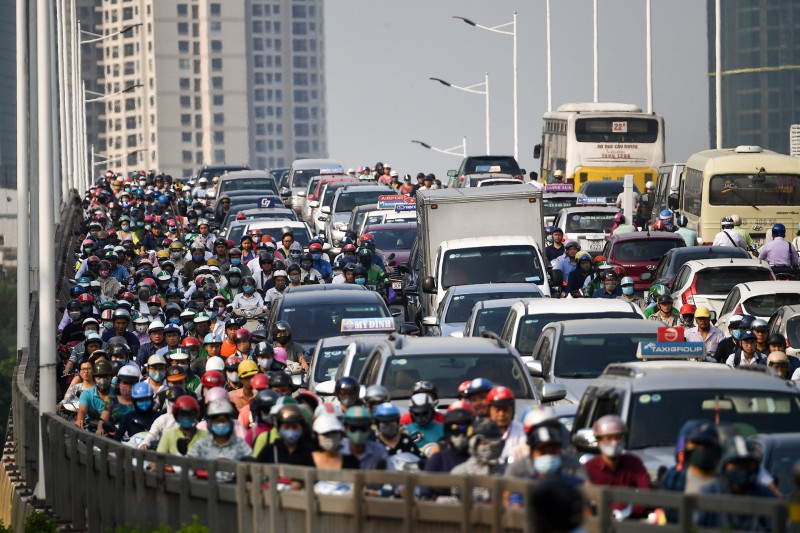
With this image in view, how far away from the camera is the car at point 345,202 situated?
147 ft

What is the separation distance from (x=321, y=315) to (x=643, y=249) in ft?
34.1

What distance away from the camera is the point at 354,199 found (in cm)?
4662

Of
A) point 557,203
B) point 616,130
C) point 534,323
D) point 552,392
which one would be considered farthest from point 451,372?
point 616,130

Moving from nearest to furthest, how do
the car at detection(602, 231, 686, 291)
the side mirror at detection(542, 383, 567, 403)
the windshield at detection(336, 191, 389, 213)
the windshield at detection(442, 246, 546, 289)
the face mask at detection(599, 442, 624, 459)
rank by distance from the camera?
the face mask at detection(599, 442, 624, 459)
the side mirror at detection(542, 383, 567, 403)
the windshield at detection(442, 246, 546, 289)
the car at detection(602, 231, 686, 291)
the windshield at detection(336, 191, 389, 213)

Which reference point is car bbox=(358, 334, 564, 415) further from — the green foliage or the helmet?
the helmet

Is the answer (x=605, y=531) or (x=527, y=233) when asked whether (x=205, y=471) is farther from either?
(x=527, y=233)

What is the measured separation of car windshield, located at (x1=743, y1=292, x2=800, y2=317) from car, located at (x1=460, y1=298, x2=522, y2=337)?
3024 millimetres

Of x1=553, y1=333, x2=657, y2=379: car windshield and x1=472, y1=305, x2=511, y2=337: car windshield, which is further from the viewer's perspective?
x1=472, y1=305, x2=511, y2=337: car windshield

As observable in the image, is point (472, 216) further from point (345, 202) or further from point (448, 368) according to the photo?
point (345, 202)

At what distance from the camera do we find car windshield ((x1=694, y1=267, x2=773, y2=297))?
84.4ft

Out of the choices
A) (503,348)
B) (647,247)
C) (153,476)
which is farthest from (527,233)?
(153,476)

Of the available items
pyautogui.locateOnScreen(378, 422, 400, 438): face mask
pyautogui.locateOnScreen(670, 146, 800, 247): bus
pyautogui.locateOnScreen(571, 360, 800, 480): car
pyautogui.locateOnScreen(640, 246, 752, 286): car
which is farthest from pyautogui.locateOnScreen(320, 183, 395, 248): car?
pyautogui.locateOnScreen(571, 360, 800, 480): car

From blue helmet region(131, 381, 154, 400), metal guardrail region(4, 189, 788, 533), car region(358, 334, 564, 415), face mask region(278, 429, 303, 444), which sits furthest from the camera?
blue helmet region(131, 381, 154, 400)

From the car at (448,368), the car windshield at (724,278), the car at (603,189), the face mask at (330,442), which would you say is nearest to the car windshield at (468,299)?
the car windshield at (724,278)
